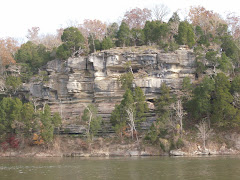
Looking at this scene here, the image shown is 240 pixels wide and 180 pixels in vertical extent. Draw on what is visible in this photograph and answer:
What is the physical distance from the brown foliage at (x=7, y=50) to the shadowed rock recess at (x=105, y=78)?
12149mm

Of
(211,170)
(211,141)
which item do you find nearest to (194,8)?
(211,141)

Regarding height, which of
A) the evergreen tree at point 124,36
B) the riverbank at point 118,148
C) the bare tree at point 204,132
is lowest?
the riverbank at point 118,148

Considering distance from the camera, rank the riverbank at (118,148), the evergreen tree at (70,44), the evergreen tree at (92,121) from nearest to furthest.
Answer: the riverbank at (118,148)
the evergreen tree at (92,121)
the evergreen tree at (70,44)

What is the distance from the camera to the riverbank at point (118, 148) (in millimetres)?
40312

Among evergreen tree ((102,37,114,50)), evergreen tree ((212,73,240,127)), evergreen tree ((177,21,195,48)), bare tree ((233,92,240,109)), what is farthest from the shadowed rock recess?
bare tree ((233,92,240,109))

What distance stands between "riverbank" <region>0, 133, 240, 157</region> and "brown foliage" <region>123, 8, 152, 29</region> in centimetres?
3565

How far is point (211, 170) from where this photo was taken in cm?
2458

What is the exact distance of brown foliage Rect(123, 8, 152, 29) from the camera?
238 feet

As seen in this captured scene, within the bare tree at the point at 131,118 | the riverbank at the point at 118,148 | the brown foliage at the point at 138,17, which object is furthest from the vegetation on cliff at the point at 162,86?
the brown foliage at the point at 138,17

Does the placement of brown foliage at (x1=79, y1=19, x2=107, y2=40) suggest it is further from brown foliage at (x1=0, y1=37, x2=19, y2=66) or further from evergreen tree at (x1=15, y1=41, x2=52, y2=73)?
brown foliage at (x1=0, y1=37, x2=19, y2=66)

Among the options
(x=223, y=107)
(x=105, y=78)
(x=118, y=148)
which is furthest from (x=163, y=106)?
(x=105, y=78)

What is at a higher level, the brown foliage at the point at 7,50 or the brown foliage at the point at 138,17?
the brown foliage at the point at 138,17

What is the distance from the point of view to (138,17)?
72938 millimetres

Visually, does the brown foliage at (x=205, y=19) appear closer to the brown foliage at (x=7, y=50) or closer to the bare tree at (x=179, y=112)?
the bare tree at (x=179, y=112)
